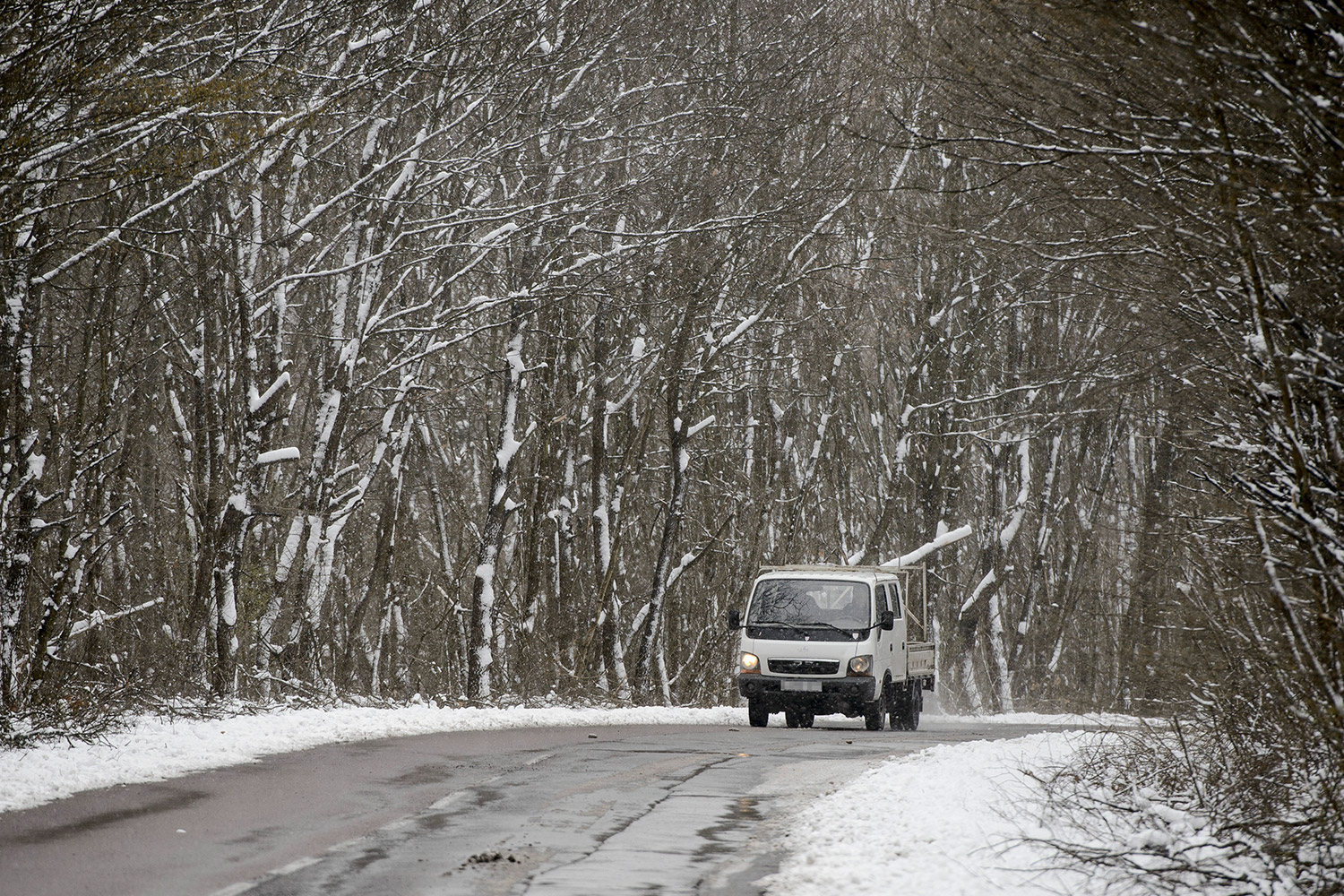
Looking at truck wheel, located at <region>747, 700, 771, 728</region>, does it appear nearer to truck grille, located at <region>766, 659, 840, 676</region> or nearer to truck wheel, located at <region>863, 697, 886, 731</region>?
truck grille, located at <region>766, 659, 840, 676</region>

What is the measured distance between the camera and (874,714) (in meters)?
22.2

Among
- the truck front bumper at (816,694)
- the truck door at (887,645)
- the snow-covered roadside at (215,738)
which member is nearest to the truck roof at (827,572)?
the truck door at (887,645)

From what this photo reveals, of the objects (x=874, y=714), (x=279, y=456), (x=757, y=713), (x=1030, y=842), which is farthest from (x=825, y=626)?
(x=1030, y=842)

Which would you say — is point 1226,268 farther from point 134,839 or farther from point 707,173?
point 707,173

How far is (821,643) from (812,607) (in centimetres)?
69

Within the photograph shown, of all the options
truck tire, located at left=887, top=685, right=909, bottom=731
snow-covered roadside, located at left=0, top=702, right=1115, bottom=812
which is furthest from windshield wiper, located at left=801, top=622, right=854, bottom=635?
snow-covered roadside, located at left=0, top=702, right=1115, bottom=812

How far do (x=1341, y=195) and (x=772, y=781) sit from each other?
Answer: 25.6ft

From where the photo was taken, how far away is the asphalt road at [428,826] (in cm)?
770

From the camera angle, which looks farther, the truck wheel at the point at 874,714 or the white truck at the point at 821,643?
the truck wheel at the point at 874,714

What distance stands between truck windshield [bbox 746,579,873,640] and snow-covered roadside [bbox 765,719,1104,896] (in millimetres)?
8205

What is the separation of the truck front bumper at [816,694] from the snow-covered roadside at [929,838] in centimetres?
790

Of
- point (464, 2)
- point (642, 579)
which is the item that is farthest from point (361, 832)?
point (642, 579)

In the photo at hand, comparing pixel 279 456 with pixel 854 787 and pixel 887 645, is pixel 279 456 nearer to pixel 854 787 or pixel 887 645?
pixel 887 645

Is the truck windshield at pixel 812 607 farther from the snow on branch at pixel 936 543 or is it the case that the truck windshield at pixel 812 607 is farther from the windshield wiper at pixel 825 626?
the snow on branch at pixel 936 543
